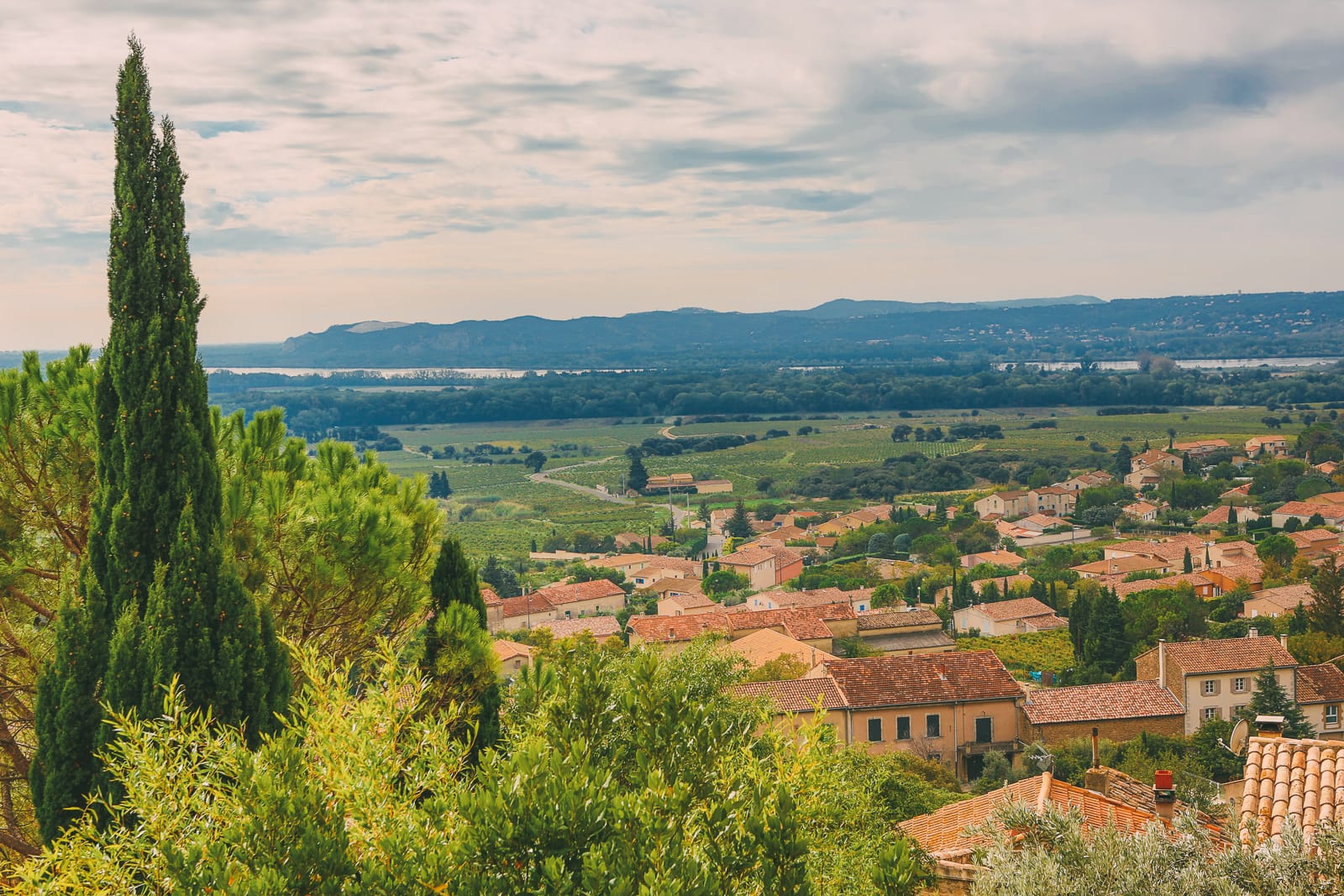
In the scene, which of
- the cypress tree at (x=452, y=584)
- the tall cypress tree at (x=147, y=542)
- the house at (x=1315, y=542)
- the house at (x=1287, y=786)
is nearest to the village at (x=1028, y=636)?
the house at (x=1287, y=786)

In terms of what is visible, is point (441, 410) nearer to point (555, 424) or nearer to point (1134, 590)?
point (555, 424)

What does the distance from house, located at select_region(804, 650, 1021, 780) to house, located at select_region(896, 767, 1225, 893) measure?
28.4 feet

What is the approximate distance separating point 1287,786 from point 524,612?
38756mm

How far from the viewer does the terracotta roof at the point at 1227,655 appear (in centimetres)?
2823

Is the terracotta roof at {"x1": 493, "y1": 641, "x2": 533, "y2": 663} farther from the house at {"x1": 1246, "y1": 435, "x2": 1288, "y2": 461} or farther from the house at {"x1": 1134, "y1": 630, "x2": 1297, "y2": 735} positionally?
the house at {"x1": 1246, "y1": 435, "x2": 1288, "y2": 461}

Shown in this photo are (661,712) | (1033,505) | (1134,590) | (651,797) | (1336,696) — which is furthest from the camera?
(1033,505)

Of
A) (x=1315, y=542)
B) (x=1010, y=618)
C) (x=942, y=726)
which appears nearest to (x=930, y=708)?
(x=942, y=726)

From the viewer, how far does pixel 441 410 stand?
523 ft

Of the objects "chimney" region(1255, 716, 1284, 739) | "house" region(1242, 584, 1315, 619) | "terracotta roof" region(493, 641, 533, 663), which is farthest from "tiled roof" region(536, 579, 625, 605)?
"chimney" region(1255, 716, 1284, 739)

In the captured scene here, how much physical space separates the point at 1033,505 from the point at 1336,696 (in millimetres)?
45561

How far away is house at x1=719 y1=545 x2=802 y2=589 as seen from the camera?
53375 millimetres

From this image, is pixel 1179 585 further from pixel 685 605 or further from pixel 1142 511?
pixel 1142 511

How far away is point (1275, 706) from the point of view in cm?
2575

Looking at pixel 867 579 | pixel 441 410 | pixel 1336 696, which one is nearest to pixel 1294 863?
pixel 1336 696
